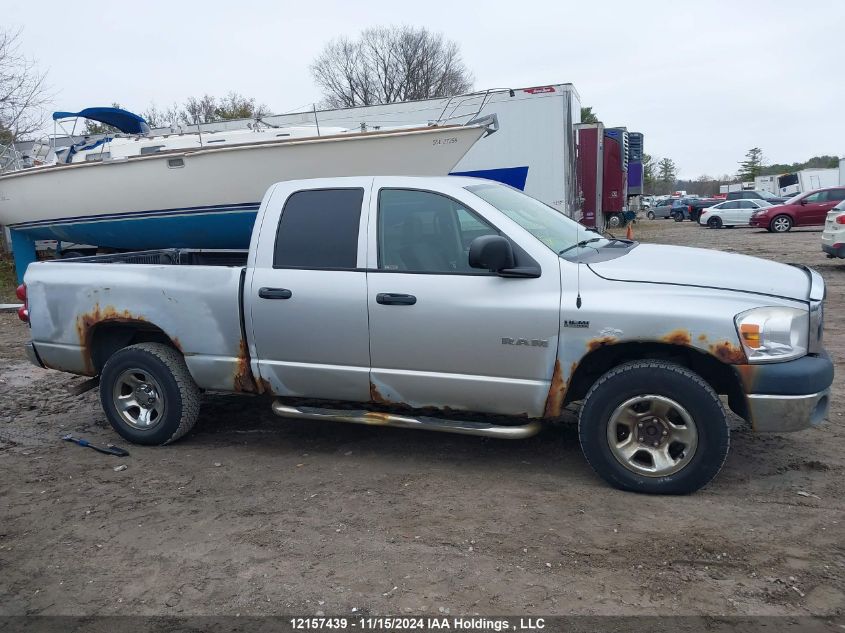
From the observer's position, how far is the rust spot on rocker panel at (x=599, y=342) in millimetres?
4000

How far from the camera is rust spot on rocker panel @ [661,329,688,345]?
12.7ft

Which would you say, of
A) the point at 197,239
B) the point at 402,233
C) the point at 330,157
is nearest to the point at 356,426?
the point at 402,233

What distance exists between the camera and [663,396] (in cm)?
393

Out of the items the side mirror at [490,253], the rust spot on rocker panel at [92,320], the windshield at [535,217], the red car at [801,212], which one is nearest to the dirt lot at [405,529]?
the rust spot on rocker panel at [92,320]

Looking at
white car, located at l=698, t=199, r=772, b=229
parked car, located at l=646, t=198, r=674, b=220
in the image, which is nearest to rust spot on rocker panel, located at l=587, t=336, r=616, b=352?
white car, located at l=698, t=199, r=772, b=229

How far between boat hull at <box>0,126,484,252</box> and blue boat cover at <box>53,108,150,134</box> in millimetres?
1151

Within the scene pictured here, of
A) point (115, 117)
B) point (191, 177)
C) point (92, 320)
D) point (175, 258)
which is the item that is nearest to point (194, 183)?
point (191, 177)

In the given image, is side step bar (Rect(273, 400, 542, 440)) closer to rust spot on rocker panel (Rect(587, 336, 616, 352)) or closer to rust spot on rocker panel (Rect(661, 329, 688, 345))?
rust spot on rocker panel (Rect(587, 336, 616, 352))

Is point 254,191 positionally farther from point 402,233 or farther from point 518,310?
point 518,310

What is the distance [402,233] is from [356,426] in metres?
1.71

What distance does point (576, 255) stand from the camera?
4.38 metres

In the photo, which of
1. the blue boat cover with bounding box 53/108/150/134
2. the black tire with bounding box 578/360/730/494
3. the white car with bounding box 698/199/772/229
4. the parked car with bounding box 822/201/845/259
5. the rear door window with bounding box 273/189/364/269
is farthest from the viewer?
the white car with bounding box 698/199/772/229

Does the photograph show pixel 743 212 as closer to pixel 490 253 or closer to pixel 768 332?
pixel 768 332

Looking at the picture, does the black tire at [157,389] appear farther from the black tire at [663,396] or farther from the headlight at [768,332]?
the headlight at [768,332]
